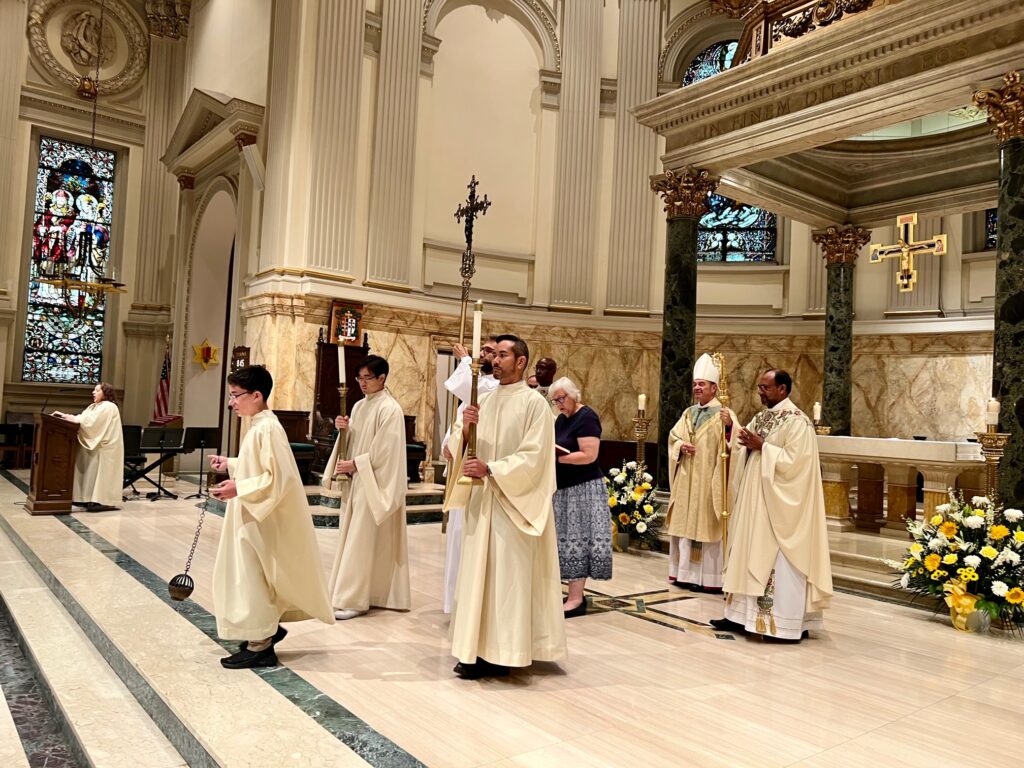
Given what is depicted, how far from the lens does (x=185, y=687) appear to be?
3.50 meters

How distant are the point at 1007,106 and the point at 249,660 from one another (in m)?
6.42

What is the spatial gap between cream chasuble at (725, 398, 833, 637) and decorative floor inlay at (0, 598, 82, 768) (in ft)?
12.2

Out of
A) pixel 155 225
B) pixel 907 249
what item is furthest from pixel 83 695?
pixel 155 225

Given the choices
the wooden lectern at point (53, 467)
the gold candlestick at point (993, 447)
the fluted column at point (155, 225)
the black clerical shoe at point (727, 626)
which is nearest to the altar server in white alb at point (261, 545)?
the black clerical shoe at point (727, 626)

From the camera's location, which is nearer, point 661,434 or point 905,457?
point 905,457

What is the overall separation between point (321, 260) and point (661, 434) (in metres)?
5.95

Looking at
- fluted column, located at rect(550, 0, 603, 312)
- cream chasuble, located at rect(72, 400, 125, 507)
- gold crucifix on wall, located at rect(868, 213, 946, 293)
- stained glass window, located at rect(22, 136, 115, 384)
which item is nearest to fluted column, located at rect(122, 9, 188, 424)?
stained glass window, located at rect(22, 136, 115, 384)

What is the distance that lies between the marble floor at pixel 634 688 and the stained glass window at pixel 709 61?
11.5 meters

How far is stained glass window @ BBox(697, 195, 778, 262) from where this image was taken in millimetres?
13961

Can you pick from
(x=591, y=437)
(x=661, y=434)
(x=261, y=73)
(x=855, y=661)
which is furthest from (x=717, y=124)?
(x=261, y=73)

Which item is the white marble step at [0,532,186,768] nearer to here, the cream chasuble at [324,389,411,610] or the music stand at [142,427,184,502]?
the cream chasuble at [324,389,411,610]

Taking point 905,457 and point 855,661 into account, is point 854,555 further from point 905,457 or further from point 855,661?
point 855,661

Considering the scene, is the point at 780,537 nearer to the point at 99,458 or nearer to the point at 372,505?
the point at 372,505

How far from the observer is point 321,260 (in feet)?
37.8
